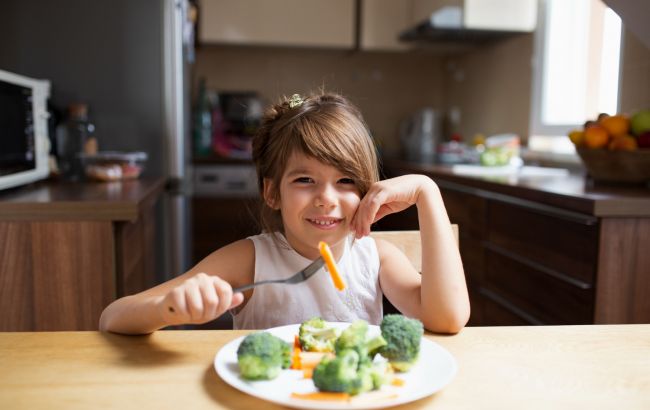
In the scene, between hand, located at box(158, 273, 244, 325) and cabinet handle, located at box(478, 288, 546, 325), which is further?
cabinet handle, located at box(478, 288, 546, 325)

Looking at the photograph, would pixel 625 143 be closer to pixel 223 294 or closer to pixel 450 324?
pixel 450 324

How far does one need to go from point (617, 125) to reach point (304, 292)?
4.32 feet

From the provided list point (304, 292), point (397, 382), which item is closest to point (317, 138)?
point (304, 292)

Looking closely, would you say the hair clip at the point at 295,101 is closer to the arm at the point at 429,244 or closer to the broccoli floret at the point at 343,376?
the arm at the point at 429,244

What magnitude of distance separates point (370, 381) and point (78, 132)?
6.11 ft

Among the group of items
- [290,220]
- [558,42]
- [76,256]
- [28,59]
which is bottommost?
[76,256]

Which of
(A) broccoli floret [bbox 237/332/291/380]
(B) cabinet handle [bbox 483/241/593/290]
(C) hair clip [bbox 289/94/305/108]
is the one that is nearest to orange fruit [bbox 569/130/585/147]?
(B) cabinet handle [bbox 483/241/593/290]

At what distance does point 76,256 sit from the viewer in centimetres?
151

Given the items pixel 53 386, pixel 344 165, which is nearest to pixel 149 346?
pixel 53 386

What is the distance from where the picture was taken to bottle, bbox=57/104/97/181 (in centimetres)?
219

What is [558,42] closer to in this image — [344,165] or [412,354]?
[344,165]

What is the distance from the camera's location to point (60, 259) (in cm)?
151

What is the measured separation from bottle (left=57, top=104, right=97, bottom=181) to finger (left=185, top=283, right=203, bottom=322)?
1615mm

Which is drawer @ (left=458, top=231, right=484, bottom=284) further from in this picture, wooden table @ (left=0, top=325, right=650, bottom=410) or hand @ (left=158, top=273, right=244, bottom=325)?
hand @ (left=158, top=273, right=244, bottom=325)
